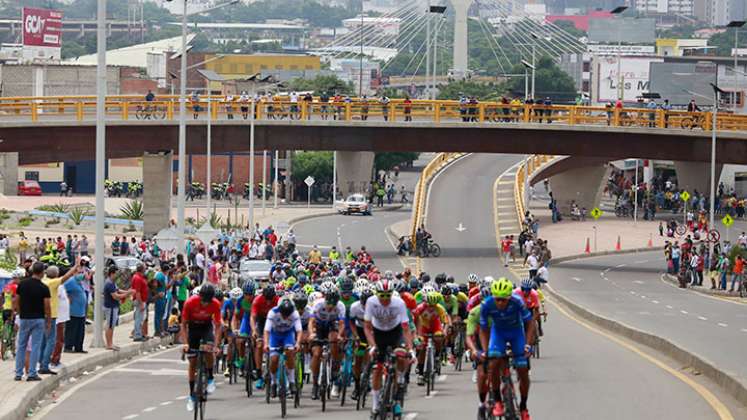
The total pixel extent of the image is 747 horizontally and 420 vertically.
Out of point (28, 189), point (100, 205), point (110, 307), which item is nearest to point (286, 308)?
point (110, 307)

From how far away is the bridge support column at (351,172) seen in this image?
97188 millimetres

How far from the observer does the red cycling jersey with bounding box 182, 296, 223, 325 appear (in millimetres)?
19906

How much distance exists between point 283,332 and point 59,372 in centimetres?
448

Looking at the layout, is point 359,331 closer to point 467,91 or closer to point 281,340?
point 281,340

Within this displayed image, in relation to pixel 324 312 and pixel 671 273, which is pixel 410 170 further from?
pixel 324 312

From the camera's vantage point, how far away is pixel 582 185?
96.9 metres

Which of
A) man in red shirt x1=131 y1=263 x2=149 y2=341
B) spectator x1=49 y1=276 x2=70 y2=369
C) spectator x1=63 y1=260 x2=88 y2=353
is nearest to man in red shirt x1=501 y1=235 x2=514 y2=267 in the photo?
man in red shirt x1=131 y1=263 x2=149 y2=341

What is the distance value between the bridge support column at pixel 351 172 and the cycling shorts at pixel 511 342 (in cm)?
7878

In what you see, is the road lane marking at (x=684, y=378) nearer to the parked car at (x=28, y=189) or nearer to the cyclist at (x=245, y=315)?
the cyclist at (x=245, y=315)

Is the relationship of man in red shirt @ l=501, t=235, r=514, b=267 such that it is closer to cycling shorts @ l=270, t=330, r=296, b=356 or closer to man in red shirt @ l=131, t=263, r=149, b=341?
man in red shirt @ l=131, t=263, r=149, b=341

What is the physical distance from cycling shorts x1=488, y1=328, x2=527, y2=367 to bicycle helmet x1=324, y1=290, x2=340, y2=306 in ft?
12.8

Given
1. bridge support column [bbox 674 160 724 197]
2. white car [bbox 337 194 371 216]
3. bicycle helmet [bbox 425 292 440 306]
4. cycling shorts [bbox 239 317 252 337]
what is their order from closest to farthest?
bicycle helmet [bbox 425 292 440 306] → cycling shorts [bbox 239 317 252 337] → bridge support column [bbox 674 160 724 197] → white car [bbox 337 194 371 216]

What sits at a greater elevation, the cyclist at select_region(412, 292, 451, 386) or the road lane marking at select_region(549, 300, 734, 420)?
the cyclist at select_region(412, 292, 451, 386)

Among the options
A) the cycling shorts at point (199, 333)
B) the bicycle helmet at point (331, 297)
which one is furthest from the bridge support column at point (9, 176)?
the cycling shorts at point (199, 333)
